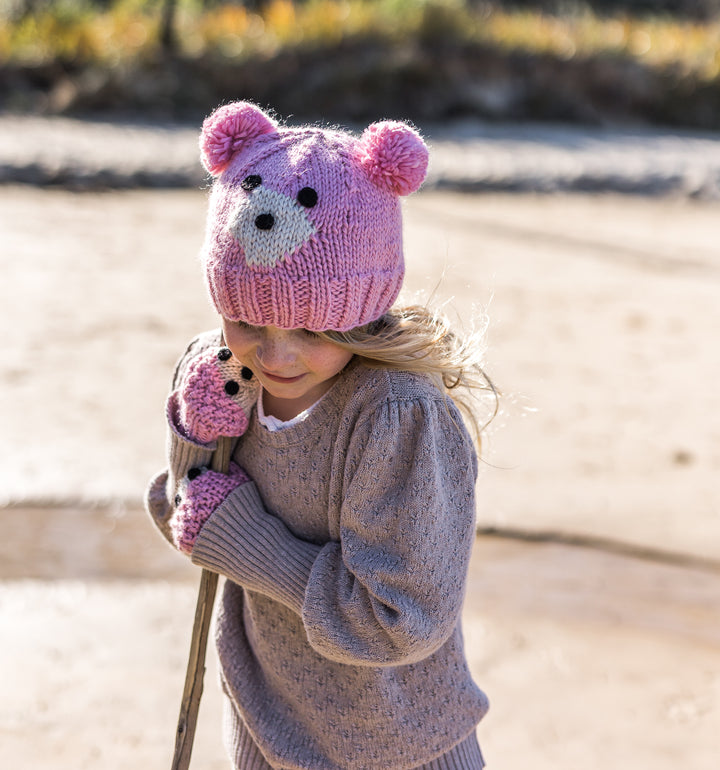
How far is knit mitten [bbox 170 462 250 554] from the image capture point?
1457mm

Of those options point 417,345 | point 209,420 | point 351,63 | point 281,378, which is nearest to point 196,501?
point 209,420

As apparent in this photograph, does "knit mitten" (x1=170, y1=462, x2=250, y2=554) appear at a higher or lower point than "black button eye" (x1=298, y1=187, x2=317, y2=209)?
lower

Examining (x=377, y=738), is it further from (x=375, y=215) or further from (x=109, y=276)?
(x=109, y=276)

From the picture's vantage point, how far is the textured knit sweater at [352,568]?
1337mm

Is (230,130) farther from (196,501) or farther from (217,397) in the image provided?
(196,501)

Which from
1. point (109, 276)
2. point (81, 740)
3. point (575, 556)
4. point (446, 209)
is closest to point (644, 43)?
point (446, 209)

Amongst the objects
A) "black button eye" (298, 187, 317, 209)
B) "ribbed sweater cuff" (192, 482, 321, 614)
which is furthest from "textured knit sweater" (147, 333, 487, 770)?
"black button eye" (298, 187, 317, 209)

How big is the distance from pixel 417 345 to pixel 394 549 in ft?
0.93

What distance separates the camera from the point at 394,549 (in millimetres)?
1343

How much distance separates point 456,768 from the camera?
155cm

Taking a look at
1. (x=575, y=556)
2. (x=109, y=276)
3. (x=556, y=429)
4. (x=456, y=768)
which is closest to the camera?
(x=456, y=768)

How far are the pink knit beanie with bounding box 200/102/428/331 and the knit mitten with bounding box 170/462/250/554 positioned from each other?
0.28 metres

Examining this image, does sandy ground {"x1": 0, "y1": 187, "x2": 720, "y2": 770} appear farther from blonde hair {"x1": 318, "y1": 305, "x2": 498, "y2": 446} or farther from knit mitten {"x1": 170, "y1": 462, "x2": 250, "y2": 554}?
knit mitten {"x1": 170, "y1": 462, "x2": 250, "y2": 554}

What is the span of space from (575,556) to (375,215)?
229 cm
